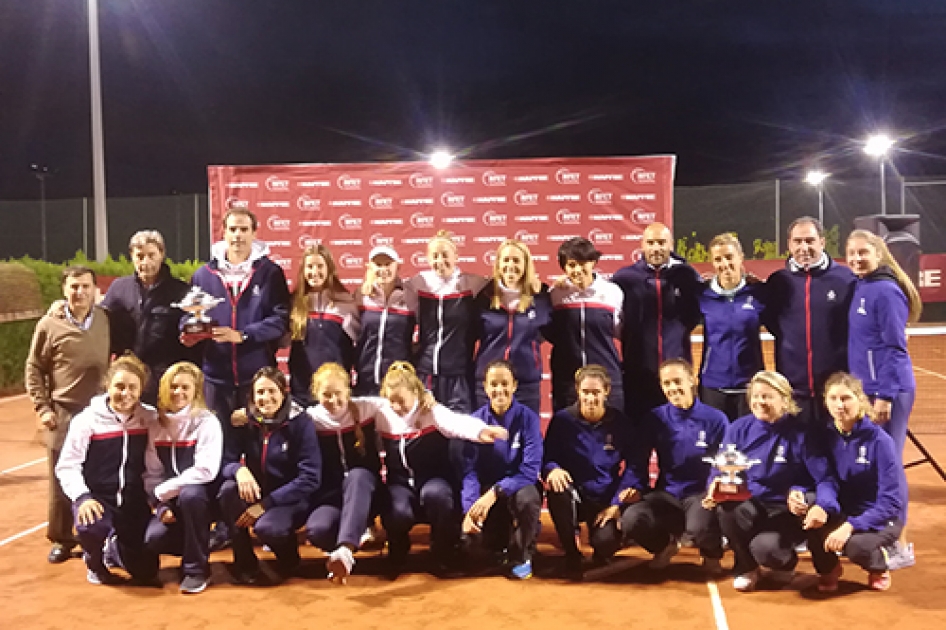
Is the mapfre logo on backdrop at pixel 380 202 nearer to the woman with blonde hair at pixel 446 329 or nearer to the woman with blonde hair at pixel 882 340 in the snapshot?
the woman with blonde hair at pixel 446 329

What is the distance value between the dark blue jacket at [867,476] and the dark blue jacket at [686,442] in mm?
601

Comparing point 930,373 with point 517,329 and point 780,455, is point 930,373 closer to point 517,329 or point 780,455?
point 780,455

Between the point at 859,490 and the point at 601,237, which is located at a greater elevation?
the point at 601,237

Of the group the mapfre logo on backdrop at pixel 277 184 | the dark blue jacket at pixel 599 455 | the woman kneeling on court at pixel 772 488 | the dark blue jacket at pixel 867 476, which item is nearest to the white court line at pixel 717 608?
the woman kneeling on court at pixel 772 488

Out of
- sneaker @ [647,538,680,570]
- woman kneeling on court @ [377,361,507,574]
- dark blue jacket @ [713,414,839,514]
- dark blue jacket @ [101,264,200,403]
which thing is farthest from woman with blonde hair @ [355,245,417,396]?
dark blue jacket @ [713,414,839,514]

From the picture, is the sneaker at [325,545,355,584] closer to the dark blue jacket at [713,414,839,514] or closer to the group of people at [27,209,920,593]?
the group of people at [27,209,920,593]

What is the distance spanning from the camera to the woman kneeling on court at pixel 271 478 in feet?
14.9

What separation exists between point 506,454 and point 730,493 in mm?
1211

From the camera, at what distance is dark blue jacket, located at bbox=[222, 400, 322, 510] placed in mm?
4656

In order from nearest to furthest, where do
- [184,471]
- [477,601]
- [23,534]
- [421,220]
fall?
[477,601] → [184,471] → [23,534] → [421,220]

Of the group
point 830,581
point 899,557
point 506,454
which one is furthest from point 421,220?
point 899,557

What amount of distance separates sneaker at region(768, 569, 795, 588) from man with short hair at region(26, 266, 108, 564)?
393 cm

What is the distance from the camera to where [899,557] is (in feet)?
14.8

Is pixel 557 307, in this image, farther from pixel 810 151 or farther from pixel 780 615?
pixel 810 151
